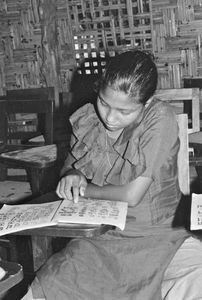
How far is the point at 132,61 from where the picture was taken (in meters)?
1.84

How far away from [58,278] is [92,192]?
0.39 meters

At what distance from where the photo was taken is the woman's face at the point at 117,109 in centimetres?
Result: 182

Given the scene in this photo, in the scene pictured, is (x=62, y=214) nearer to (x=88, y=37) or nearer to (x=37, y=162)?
(x=37, y=162)

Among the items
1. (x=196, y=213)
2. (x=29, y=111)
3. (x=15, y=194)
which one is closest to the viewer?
(x=196, y=213)

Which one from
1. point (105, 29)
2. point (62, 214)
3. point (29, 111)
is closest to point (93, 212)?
point (62, 214)

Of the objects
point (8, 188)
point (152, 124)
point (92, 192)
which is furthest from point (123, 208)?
point (8, 188)

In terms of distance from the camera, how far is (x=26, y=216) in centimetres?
174

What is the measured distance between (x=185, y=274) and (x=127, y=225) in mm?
328

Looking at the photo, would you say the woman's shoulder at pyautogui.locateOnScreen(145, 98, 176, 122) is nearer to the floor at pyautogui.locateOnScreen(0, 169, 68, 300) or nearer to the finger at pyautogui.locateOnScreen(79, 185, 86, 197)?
the finger at pyautogui.locateOnScreen(79, 185, 86, 197)

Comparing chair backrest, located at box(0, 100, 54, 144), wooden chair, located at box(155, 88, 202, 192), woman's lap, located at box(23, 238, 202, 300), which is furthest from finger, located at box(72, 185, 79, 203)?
chair backrest, located at box(0, 100, 54, 144)

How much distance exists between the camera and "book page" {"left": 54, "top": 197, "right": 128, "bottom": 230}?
1646 millimetres

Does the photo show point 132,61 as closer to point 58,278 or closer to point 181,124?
point 181,124

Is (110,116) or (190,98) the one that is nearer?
(110,116)

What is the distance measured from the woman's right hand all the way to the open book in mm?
38
